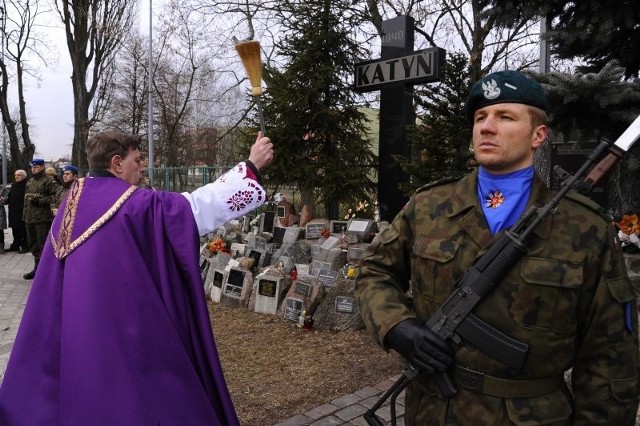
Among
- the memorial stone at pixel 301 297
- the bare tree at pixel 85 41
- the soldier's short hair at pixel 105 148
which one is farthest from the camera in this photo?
the bare tree at pixel 85 41

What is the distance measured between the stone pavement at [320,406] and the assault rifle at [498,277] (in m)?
1.96

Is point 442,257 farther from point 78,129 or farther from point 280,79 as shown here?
point 78,129

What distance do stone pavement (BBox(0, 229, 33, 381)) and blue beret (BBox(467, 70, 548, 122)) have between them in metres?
4.50

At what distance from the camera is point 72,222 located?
2.18 m

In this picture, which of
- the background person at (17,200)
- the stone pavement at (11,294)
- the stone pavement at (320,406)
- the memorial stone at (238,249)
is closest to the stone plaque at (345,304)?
the stone pavement at (320,406)

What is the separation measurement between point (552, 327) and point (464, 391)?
0.33 m

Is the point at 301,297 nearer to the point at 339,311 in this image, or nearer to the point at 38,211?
the point at 339,311

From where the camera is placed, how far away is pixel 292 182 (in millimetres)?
8844

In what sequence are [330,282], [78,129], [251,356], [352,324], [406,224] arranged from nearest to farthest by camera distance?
[406,224] → [251,356] → [352,324] → [330,282] → [78,129]

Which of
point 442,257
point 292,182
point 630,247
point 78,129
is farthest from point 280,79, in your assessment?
point 78,129

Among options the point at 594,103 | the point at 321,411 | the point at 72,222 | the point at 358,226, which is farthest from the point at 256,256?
the point at 72,222

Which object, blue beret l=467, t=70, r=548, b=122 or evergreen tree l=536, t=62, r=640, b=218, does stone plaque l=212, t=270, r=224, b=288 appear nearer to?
evergreen tree l=536, t=62, r=640, b=218

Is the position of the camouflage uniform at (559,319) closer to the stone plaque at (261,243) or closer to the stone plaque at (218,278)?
the stone plaque at (218,278)

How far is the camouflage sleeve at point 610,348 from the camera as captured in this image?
58.9 inches
